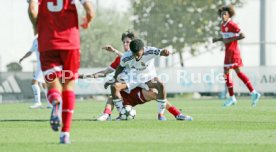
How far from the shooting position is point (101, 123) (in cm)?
1434

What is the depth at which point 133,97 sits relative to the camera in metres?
15.8

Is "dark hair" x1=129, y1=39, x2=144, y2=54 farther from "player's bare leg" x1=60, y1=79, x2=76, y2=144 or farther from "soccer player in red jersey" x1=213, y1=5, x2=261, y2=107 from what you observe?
"soccer player in red jersey" x1=213, y1=5, x2=261, y2=107

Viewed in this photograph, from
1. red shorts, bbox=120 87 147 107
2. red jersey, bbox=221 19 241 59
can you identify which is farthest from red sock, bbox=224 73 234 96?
red shorts, bbox=120 87 147 107

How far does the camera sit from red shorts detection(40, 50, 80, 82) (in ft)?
34.2

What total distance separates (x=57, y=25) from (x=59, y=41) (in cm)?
19

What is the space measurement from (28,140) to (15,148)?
3.64 feet

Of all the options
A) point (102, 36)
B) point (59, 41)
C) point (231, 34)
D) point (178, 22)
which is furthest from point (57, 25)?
point (102, 36)

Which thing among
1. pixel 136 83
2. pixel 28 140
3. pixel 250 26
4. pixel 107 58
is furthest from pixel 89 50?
pixel 28 140

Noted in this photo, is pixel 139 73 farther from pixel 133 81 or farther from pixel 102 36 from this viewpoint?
pixel 102 36

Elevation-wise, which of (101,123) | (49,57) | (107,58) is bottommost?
(107,58)

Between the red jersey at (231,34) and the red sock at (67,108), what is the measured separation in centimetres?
1181

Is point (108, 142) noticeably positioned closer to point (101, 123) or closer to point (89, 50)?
point (101, 123)

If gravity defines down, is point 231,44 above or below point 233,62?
above

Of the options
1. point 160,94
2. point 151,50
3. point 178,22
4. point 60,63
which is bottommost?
point 178,22
